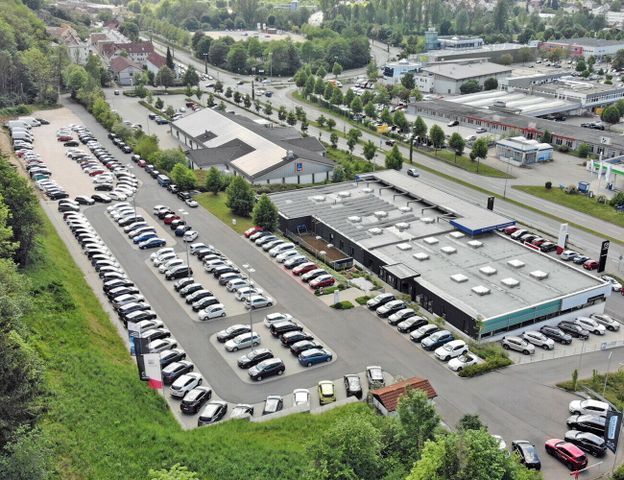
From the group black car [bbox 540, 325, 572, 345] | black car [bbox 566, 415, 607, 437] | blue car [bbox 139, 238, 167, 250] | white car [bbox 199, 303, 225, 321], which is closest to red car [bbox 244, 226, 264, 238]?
blue car [bbox 139, 238, 167, 250]

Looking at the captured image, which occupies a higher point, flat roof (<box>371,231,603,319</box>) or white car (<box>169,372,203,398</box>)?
flat roof (<box>371,231,603,319</box>)

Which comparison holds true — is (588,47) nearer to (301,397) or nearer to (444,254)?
(444,254)

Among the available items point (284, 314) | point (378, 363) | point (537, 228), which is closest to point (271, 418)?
point (378, 363)

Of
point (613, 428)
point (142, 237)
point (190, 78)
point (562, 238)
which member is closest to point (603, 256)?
point (562, 238)

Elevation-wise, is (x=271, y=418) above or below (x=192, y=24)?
below

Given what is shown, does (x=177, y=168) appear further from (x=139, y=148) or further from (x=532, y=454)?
(x=532, y=454)

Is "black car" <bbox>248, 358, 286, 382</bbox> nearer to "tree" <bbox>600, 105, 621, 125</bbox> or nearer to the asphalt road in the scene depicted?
the asphalt road
